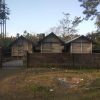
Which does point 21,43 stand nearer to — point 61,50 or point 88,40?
point 61,50

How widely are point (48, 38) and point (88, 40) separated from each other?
6.23 meters

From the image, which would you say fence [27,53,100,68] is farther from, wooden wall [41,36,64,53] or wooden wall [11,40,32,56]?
wooden wall [11,40,32,56]

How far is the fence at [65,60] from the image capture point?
3002cm

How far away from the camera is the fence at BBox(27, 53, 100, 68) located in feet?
98.5

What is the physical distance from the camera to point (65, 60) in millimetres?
30625

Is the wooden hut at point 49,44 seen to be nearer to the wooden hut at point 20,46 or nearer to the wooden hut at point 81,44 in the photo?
the wooden hut at point 81,44

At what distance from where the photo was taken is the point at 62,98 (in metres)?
12.7

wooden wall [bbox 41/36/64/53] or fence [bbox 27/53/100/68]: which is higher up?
wooden wall [bbox 41/36/64/53]

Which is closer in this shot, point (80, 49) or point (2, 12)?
point (80, 49)

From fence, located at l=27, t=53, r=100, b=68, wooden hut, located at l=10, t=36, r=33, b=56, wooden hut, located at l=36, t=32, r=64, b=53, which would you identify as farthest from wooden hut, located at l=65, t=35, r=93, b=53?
fence, located at l=27, t=53, r=100, b=68

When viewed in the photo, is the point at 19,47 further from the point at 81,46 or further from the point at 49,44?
the point at 81,46

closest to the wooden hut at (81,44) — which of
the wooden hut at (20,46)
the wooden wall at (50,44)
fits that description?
the wooden wall at (50,44)

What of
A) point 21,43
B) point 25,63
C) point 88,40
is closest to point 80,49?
point 88,40

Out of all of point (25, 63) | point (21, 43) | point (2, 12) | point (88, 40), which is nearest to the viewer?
point (25, 63)
